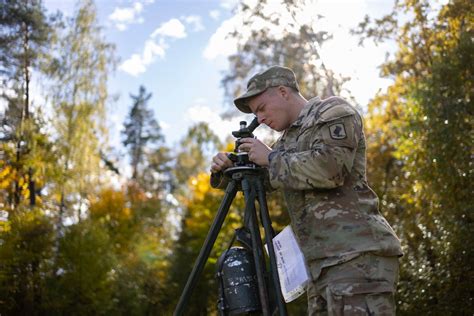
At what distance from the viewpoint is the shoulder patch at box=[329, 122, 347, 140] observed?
2.19 m

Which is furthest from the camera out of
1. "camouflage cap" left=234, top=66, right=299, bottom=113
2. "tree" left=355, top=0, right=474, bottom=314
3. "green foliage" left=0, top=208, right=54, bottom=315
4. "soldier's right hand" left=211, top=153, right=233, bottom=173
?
"green foliage" left=0, top=208, right=54, bottom=315

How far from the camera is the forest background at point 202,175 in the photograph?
319 inches

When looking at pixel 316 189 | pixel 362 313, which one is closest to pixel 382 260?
pixel 362 313

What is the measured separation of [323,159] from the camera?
2.12 m

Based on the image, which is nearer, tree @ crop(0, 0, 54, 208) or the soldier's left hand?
the soldier's left hand

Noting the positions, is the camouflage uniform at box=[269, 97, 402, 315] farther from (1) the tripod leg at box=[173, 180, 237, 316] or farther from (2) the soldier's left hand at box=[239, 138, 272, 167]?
(1) the tripod leg at box=[173, 180, 237, 316]

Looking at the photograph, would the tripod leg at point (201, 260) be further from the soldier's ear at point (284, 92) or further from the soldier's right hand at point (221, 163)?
the soldier's ear at point (284, 92)

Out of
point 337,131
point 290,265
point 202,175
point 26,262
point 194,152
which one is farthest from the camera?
point 194,152

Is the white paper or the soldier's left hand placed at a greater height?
the soldier's left hand

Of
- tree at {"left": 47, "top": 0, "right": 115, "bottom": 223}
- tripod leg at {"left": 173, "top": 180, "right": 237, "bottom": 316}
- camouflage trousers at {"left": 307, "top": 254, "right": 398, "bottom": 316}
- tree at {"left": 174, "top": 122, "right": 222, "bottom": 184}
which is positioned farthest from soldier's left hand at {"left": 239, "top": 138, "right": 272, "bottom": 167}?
tree at {"left": 174, "top": 122, "right": 222, "bottom": 184}

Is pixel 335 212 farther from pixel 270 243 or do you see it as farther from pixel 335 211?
pixel 270 243

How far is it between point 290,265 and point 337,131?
595 mm

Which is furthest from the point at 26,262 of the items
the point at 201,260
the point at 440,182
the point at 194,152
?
the point at 194,152

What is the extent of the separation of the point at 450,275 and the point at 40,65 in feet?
40.7
